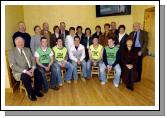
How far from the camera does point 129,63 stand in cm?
447

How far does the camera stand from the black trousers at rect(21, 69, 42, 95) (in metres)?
3.88

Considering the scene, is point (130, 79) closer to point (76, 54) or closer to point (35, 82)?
point (76, 54)

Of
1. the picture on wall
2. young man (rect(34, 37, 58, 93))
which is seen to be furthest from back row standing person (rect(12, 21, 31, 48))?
the picture on wall

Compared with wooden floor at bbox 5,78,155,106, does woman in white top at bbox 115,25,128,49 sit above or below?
above

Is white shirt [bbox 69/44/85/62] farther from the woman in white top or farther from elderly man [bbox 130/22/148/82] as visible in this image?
elderly man [bbox 130/22/148/82]

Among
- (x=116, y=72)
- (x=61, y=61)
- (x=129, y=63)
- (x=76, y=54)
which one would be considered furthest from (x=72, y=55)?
(x=129, y=63)

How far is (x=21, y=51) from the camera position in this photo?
13.2 feet

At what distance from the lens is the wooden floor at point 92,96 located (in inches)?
144

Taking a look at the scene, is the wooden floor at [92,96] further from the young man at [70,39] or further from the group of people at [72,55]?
the young man at [70,39]

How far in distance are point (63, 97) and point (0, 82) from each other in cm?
127

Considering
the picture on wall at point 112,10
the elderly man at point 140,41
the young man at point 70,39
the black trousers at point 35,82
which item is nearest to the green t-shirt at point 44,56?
the black trousers at point 35,82

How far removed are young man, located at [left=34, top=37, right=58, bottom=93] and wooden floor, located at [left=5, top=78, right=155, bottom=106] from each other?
0.58 feet

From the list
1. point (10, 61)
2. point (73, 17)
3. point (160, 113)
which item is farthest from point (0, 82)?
point (73, 17)

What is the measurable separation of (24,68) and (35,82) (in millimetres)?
293
